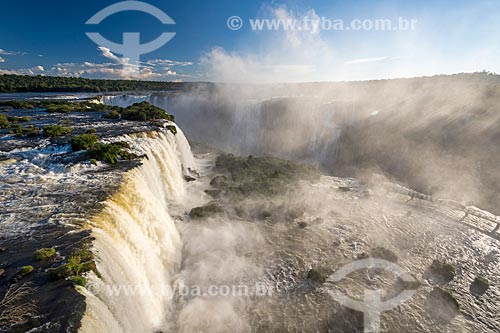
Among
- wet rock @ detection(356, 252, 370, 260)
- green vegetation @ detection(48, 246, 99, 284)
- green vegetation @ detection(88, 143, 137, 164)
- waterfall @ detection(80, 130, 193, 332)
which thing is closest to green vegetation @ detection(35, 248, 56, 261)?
green vegetation @ detection(48, 246, 99, 284)

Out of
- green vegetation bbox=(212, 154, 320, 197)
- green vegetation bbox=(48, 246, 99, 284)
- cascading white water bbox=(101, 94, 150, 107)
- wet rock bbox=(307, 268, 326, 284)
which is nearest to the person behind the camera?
green vegetation bbox=(48, 246, 99, 284)

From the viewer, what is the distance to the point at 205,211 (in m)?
21.6

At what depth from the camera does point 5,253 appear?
28.8 feet

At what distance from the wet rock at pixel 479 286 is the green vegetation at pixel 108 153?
2189cm

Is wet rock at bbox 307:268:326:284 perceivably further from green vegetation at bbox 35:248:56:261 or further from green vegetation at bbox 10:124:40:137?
green vegetation at bbox 10:124:40:137

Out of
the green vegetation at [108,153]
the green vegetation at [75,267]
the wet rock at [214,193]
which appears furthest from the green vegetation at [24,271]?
the wet rock at [214,193]

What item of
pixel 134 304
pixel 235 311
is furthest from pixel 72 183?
pixel 235 311

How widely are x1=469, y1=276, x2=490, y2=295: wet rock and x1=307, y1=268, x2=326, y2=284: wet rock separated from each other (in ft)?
27.4

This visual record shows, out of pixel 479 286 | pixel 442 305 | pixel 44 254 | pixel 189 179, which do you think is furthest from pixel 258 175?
pixel 44 254

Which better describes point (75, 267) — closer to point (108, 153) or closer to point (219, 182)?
point (108, 153)

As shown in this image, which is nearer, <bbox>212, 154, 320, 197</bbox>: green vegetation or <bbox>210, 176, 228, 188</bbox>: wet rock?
<bbox>212, 154, 320, 197</bbox>: green vegetation

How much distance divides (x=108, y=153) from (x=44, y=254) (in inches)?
391

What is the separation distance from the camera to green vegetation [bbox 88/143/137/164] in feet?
55.9

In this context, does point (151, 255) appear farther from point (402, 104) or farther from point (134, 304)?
point (402, 104)
